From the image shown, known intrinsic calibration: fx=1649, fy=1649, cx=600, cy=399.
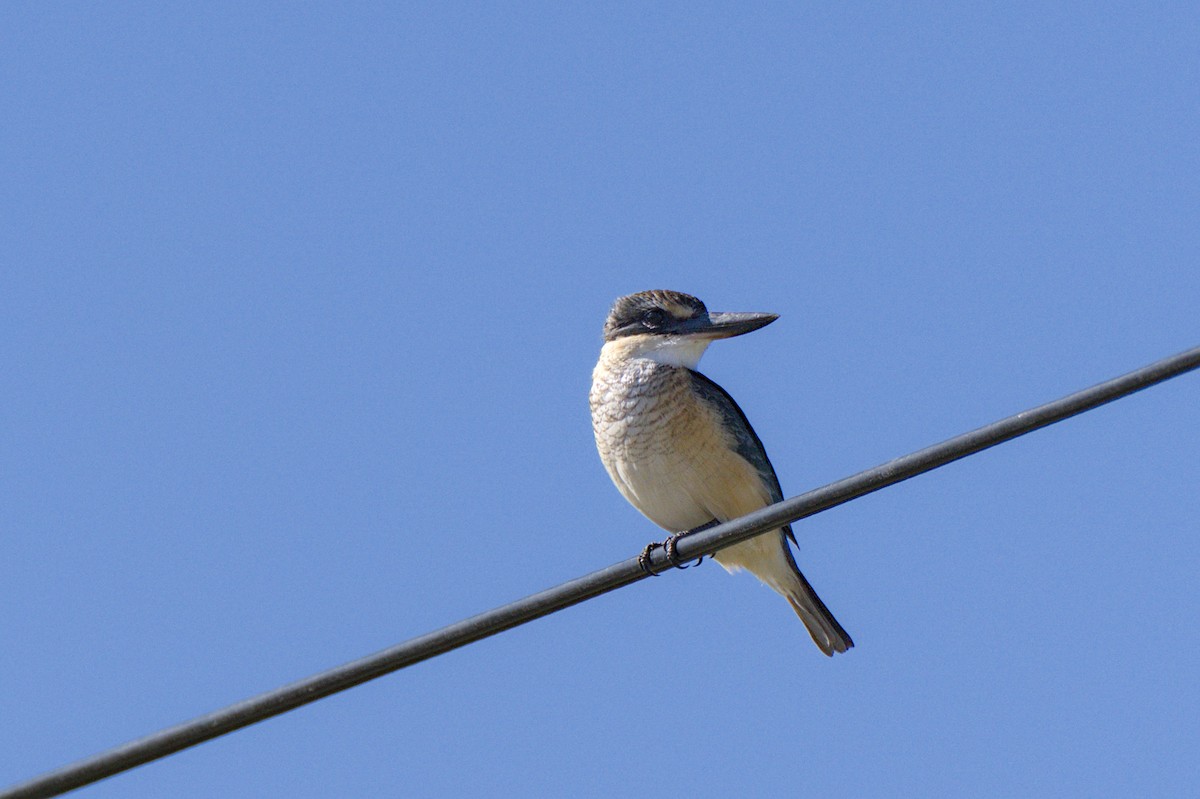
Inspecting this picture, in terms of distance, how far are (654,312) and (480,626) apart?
4149 mm

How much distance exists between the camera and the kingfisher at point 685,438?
25.9 ft

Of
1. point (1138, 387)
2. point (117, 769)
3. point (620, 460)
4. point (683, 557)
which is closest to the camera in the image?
point (1138, 387)

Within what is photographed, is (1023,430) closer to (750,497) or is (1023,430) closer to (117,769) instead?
(117,769)

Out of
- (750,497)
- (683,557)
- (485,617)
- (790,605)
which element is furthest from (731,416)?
(485,617)

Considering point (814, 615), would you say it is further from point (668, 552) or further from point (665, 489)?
point (668, 552)

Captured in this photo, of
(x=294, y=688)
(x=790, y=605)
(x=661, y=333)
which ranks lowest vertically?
(x=790, y=605)

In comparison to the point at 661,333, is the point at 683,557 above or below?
below

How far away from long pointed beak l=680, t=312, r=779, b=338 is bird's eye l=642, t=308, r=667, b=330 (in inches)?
5.3

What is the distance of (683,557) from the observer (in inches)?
223

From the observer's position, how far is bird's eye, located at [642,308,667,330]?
8534 millimetres

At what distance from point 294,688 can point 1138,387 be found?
2.37m

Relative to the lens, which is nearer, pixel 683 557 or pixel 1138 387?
pixel 1138 387

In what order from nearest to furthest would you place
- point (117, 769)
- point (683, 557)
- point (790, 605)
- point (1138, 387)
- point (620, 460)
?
point (1138, 387)
point (117, 769)
point (683, 557)
point (620, 460)
point (790, 605)

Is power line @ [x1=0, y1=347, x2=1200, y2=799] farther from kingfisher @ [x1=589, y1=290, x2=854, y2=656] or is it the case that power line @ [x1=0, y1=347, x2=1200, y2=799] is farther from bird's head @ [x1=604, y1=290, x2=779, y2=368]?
bird's head @ [x1=604, y1=290, x2=779, y2=368]
